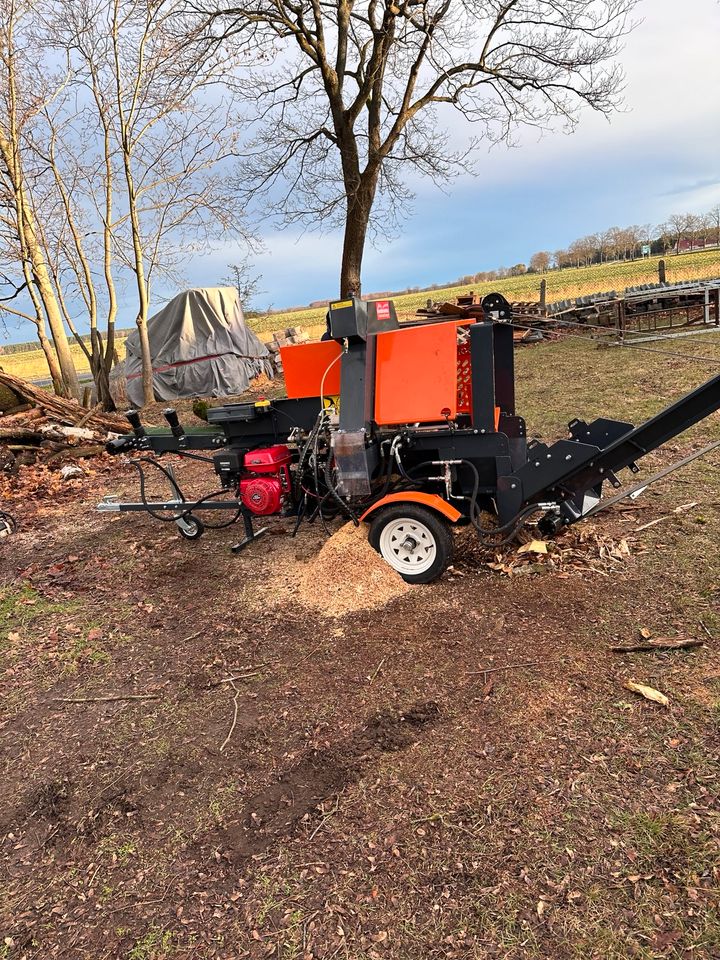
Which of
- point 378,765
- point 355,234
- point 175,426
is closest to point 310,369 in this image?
point 175,426

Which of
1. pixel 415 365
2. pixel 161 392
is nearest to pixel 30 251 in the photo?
pixel 161 392

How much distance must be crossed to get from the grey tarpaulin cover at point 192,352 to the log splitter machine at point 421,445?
1383 centimetres

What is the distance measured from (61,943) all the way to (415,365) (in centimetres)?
366

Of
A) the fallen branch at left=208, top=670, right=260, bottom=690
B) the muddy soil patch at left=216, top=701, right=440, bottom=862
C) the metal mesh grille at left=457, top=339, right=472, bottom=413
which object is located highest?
the metal mesh grille at left=457, top=339, right=472, bottom=413

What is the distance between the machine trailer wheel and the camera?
14.1ft

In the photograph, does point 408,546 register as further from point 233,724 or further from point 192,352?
point 192,352

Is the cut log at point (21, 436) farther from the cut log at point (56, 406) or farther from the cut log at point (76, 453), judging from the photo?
the cut log at point (56, 406)

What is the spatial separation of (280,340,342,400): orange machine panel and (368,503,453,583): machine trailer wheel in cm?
123

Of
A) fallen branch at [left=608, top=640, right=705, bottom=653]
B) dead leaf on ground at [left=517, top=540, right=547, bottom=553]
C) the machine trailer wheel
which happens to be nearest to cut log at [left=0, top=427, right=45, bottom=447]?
the machine trailer wheel

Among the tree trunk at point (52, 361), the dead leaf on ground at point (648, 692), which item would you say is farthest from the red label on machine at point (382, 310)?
the tree trunk at point (52, 361)

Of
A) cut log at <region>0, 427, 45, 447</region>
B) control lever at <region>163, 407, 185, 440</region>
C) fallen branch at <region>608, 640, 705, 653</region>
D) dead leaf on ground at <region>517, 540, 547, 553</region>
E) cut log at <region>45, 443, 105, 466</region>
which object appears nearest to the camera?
fallen branch at <region>608, 640, 705, 653</region>

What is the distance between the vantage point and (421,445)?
4.37 metres

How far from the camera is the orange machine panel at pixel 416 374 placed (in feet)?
13.5

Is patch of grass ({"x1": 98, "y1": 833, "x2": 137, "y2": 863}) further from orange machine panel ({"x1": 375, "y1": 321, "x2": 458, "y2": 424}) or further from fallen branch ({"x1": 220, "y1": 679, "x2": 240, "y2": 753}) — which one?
orange machine panel ({"x1": 375, "y1": 321, "x2": 458, "y2": 424})
